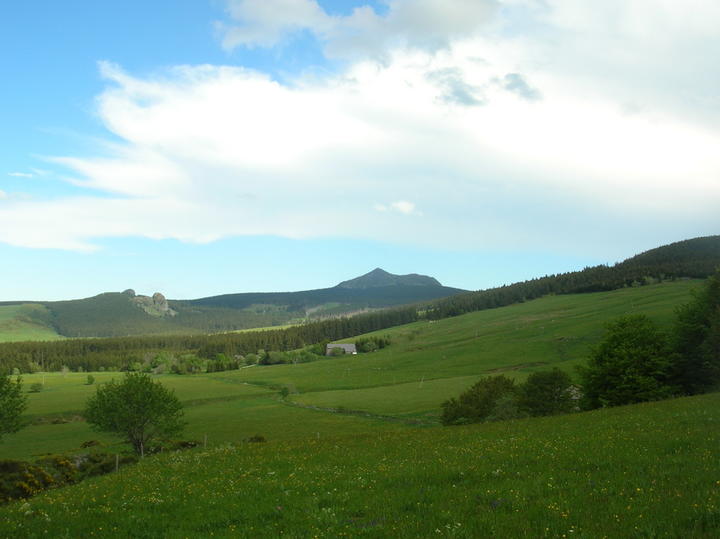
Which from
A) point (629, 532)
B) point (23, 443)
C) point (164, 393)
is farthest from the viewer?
point (23, 443)

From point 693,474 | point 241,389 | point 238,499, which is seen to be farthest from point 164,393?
point 241,389

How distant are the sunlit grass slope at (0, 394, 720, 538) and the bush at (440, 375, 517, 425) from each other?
135 ft

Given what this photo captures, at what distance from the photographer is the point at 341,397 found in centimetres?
12394

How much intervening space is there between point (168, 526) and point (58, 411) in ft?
414

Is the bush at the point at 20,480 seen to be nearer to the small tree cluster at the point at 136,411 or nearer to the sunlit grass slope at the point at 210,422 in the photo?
the small tree cluster at the point at 136,411

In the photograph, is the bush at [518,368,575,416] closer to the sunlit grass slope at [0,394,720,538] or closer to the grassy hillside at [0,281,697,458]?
the grassy hillside at [0,281,697,458]

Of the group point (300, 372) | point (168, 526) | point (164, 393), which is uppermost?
point (168, 526)

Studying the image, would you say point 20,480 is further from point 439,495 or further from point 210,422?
point 210,422

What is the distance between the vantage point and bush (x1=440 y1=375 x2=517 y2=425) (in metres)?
62.8

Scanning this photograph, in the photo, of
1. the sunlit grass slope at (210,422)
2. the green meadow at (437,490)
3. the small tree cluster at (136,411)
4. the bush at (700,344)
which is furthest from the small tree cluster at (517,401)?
the small tree cluster at (136,411)

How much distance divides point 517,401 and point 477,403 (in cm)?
589

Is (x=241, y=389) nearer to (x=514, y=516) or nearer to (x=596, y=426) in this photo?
(x=596, y=426)

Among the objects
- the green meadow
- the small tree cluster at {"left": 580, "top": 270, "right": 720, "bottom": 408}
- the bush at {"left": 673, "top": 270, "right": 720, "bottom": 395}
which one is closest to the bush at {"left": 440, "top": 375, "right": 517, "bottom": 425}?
the small tree cluster at {"left": 580, "top": 270, "right": 720, "bottom": 408}

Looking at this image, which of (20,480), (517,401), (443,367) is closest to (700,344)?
(517,401)
